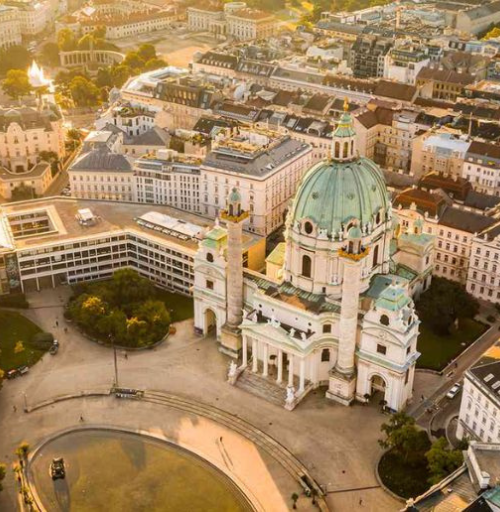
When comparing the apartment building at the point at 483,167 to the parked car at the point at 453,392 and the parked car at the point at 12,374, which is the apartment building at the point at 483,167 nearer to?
the parked car at the point at 453,392

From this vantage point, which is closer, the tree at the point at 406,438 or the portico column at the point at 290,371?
the tree at the point at 406,438

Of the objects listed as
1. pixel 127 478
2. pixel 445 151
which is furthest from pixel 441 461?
pixel 445 151

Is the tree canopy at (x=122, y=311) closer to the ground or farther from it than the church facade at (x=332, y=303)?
closer to the ground

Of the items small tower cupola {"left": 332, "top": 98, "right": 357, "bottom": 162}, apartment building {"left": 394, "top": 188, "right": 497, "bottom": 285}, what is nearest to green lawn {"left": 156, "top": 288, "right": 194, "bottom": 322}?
small tower cupola {"left": 332, "top": 98, "right": 357, "bottom": 162}

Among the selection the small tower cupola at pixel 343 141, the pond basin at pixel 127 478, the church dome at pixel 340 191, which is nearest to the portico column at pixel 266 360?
the pond basin at pixel 127 478

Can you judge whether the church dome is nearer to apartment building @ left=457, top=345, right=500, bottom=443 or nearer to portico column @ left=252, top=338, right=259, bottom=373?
portico column @ left=252, top=338, right=259, bottom=373

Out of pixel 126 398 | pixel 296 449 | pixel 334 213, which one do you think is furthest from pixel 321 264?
pixel 126 398

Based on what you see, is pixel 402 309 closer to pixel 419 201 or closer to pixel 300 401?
pixel 300 401
